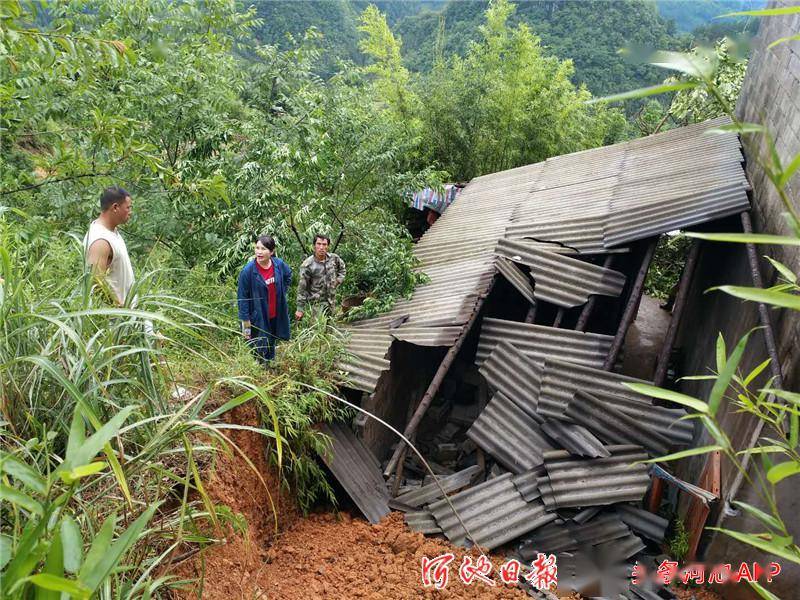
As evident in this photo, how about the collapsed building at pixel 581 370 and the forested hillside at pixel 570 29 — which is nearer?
the collapsed building at pixel 581 370

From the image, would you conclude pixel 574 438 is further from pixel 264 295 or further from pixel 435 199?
pixel 435 199

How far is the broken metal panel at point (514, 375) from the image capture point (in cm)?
554

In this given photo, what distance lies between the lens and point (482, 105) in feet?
45.5

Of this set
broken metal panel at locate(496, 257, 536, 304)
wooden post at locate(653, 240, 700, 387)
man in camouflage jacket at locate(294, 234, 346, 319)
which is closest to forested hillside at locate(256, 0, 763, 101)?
broken metal panel at locate(496, 257, 536, 304)

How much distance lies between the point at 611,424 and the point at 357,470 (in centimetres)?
239

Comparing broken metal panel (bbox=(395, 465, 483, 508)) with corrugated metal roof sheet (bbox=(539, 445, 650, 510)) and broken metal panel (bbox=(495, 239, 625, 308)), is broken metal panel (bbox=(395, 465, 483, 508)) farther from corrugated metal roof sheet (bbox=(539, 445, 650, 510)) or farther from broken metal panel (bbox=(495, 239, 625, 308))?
broken metal panel (bbox=(495, 239, 625, 308))

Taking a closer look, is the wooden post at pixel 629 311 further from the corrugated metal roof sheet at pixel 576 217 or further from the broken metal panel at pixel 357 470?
the broken metal panel at pixel 357 470

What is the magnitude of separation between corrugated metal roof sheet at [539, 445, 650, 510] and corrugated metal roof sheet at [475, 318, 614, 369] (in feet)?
3.04

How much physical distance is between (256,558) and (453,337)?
9.24ft

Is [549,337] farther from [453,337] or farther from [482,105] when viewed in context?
[482,105]

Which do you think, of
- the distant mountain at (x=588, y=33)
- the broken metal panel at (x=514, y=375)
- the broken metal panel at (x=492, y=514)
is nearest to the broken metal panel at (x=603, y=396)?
the broken metal panel at (x=514, y=375)

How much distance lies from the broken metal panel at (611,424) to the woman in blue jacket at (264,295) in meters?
2.82

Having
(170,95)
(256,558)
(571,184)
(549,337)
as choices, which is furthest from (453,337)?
(170,95)

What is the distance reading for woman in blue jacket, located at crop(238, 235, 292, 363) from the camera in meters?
5.20
